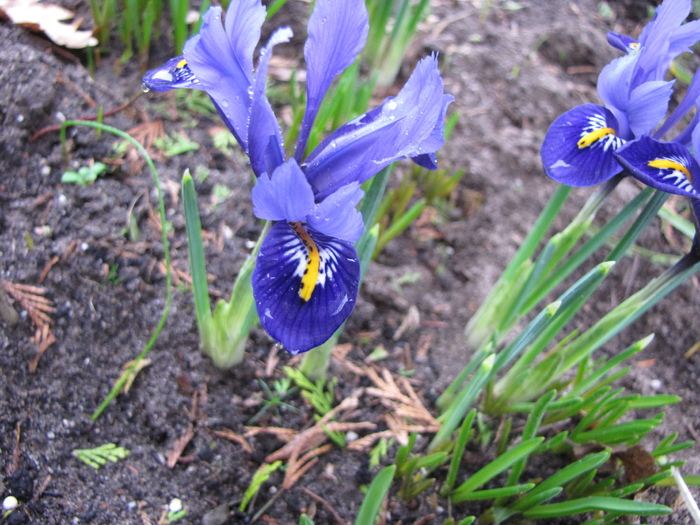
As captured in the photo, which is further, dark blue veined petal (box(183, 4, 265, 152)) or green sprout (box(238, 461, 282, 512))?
green sprout (box(238, 461, 282, 512))

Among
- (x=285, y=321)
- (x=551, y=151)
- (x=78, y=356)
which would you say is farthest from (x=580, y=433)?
(x=78, y=356)

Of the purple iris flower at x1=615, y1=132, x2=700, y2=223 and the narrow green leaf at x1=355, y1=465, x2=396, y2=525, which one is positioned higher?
the purple iris flower at x1=615, y1=132, x2=700, y2=223

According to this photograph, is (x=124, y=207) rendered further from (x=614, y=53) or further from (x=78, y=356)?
(x=614, y=53)

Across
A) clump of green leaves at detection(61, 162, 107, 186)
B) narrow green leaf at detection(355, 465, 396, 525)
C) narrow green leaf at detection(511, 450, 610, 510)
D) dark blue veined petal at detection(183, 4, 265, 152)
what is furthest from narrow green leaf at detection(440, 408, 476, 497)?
clump of green leaves at detection(61, 162, 107, 186)

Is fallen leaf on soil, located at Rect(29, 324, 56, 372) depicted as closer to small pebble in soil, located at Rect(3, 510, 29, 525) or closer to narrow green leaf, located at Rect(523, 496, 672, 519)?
small pebble in soil, located at Rect(3, 510, 29, 525)

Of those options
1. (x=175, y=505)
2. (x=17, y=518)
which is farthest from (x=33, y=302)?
(x=175, y=505)

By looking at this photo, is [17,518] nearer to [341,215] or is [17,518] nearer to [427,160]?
[341,215]
